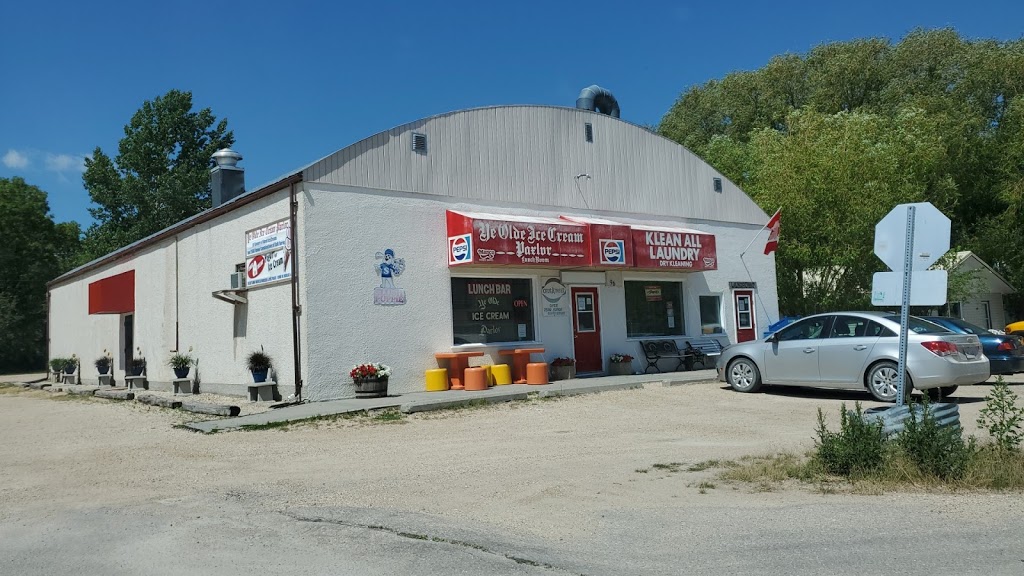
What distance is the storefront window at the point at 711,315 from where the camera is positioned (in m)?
21.9

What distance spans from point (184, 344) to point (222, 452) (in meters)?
11.0

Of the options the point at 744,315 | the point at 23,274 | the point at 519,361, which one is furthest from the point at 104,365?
the point at 23,274

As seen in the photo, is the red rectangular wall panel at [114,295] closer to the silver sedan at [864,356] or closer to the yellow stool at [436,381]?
the yellow stool at [436,381]

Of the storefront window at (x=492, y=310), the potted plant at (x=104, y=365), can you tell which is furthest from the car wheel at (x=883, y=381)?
the potted plant at (x=104, y=365)

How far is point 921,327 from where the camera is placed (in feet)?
42.6

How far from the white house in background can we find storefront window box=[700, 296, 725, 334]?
16727 millimetres

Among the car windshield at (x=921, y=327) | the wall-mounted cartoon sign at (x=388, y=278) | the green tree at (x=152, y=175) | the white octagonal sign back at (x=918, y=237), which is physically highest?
the green tree at (x=152, y=175)

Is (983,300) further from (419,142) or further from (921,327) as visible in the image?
(419,142)

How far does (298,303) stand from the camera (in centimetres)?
1512

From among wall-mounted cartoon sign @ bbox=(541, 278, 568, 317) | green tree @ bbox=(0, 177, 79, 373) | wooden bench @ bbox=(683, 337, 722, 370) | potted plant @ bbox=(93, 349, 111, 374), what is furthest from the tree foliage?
green tree @ bbox=(0, 177, 79, 373)

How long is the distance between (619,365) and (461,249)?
5302 millimetres

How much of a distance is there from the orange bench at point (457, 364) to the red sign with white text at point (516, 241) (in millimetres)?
1925

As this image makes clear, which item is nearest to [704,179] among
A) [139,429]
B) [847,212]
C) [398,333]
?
[847,212]

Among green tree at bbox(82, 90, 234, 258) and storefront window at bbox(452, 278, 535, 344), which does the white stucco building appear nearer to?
storefront window at bbox(452, 278, 535, 344)
